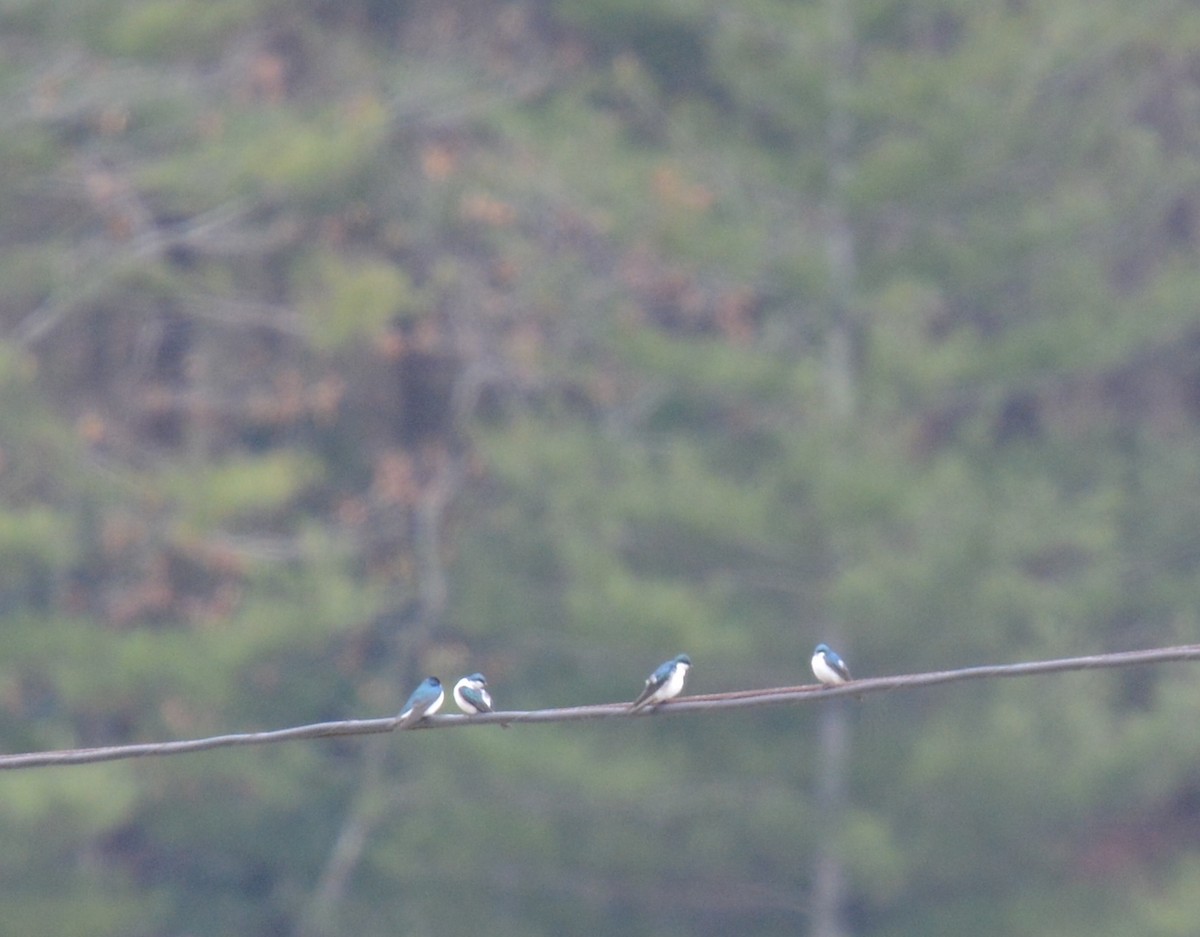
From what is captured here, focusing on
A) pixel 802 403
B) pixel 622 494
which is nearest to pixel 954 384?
pixel 802 403

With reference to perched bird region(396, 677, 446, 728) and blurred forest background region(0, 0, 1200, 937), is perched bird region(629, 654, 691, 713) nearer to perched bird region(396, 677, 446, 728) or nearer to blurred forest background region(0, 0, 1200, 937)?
perched bird region(396, 677, 446, 728)

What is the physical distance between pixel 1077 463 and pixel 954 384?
1662 millimetres

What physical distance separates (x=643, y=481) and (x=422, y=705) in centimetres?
994

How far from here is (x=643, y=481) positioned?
1584 centimetres

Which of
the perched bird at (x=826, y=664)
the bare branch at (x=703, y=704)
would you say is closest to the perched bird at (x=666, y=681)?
the perched bird at (x=826, y=664)

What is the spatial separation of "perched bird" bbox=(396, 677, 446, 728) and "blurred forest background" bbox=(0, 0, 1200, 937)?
8733 millimetres

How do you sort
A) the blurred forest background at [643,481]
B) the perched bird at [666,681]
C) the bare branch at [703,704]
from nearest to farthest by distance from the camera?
the bare branch at [703,704] → the perched bird at [666,681] → the blurred forest background at [643,481]

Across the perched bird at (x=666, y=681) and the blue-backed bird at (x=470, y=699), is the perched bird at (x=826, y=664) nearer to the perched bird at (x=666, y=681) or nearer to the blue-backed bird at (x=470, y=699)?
the perched bird at (x=666, y=681)

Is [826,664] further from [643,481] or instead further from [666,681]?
[643,481]

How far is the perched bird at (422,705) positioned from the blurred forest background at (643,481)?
344 inches

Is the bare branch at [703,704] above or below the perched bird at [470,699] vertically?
below

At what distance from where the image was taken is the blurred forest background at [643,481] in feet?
50.4

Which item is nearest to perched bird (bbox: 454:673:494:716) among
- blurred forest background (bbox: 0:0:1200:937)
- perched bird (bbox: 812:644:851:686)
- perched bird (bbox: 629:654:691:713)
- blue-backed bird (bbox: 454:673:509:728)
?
blue-backed bird (bbox: 454:673:509:728)

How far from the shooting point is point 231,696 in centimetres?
1639
